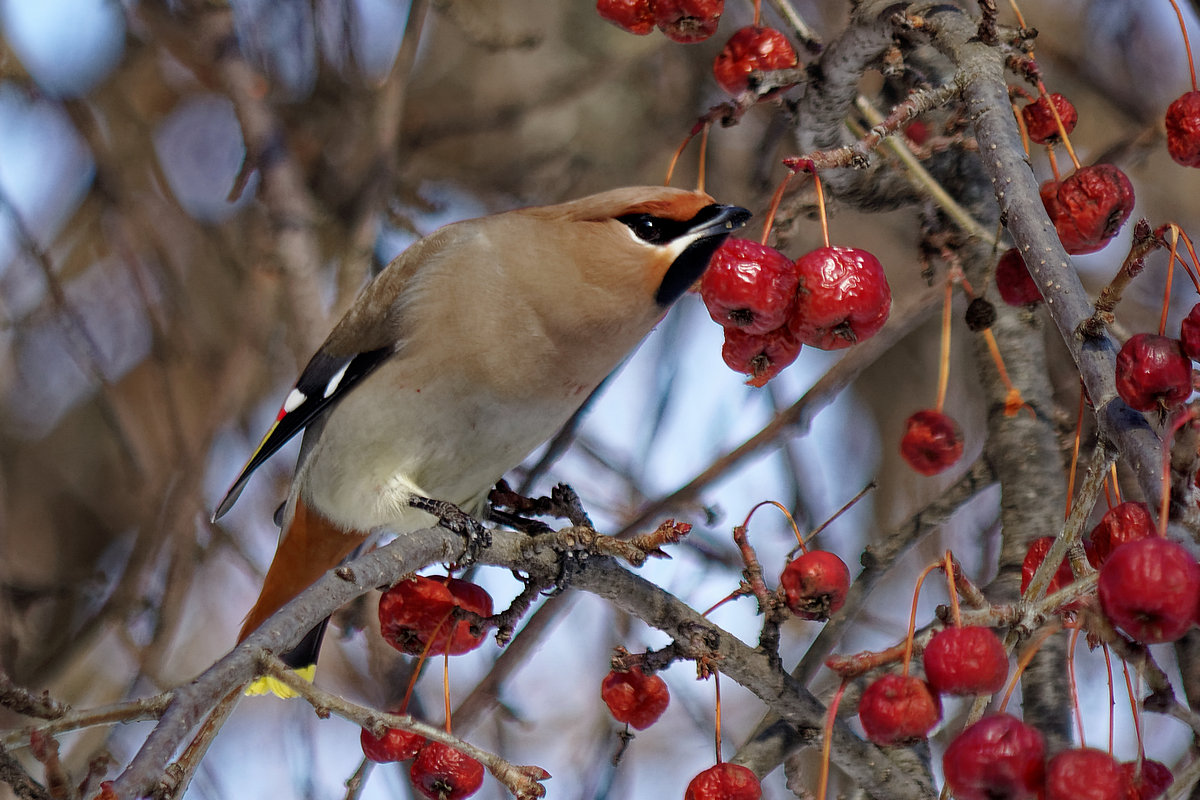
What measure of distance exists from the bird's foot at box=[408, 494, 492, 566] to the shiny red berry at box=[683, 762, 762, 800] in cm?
57

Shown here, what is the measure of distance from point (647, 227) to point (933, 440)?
2.51 ft

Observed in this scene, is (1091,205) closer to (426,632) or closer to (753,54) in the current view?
(753,54)

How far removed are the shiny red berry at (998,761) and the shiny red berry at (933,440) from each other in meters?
1.20

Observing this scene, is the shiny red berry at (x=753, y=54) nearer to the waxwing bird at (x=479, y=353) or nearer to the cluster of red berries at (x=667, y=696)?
the waxwing bird at (x=479, y=353)

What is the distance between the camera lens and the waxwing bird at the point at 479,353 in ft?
9.02

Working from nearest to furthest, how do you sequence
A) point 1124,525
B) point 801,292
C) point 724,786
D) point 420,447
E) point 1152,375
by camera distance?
1. point 1152,375
2. point 1124,525
3. point 724,786
4. point 801,292
5. point 420,447

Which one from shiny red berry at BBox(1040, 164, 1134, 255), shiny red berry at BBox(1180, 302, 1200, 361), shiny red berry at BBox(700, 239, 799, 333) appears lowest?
shiny red berry at BBox(1180, 302, 1200, 361)

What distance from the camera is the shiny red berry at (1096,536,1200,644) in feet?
4.19

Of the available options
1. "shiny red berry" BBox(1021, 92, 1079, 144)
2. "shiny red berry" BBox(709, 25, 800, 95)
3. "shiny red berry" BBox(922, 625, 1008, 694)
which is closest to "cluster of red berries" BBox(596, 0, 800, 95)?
"shiny red berry" BBox(709, 25, 800, 95)

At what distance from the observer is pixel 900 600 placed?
4.52 m

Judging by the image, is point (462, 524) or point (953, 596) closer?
point (953, 596)

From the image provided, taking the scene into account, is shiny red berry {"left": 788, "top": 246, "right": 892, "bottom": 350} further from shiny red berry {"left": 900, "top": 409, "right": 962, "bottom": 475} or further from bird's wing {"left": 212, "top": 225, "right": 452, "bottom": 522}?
bird's wing {"left": 212, "top": 225, "right": 452, "bottom": 522}

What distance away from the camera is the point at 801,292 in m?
2.00

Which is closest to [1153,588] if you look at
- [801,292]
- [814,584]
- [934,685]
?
[934,685]
